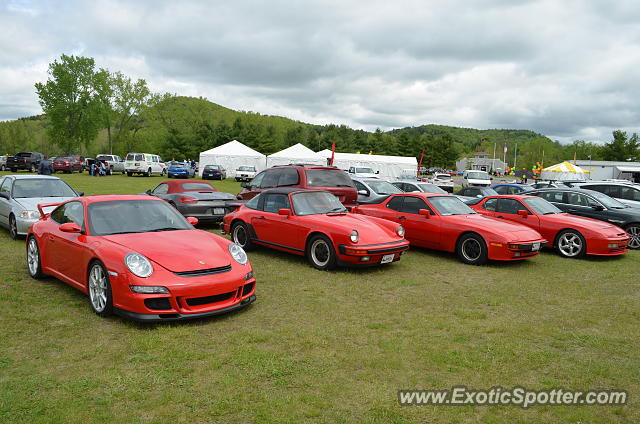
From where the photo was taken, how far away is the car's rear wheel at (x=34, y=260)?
261 inches

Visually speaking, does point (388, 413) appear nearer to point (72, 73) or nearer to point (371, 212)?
point (371, 212)

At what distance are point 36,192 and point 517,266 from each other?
35.4ft

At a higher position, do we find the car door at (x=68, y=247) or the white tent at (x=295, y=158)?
the white tent at (x=295, y=158)

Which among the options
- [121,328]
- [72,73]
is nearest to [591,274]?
[121,328]

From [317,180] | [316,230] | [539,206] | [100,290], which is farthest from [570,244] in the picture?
[100,290]

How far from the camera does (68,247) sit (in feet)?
18.9

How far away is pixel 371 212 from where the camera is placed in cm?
1085

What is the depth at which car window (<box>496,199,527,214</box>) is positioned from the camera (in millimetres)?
10986

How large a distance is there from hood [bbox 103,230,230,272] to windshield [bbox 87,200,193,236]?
211mm

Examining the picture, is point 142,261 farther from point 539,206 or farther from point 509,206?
point 539,206

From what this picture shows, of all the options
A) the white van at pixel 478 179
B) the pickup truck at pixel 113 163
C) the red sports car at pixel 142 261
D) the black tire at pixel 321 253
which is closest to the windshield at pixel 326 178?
the black tire at pixel 321 253

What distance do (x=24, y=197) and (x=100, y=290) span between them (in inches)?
257

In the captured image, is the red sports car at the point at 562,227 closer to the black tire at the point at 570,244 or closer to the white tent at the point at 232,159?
the black tire at the point at 570,244

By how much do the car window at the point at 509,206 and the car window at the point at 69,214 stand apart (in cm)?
943
